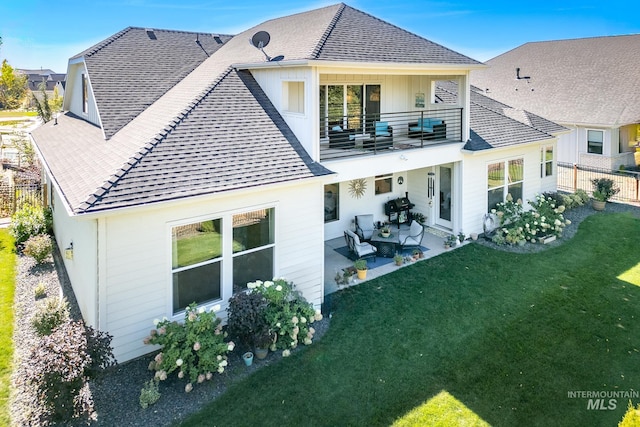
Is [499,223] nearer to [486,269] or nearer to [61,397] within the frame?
[486,269]

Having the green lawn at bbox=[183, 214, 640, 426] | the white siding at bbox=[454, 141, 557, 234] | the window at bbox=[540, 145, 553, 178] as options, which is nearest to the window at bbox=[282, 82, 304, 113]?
the green lawn at bbox=[183, 214, 640, 426]

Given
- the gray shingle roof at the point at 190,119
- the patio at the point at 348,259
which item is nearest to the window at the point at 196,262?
the gray shingle roof at the point at 190,119

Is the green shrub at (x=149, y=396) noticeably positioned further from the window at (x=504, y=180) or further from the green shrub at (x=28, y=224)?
the window at (x=504, y=180)

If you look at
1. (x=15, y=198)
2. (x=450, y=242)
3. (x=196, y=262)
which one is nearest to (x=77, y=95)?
(x=15, y=198)

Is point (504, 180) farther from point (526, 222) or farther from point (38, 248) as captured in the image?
point (38, 248)

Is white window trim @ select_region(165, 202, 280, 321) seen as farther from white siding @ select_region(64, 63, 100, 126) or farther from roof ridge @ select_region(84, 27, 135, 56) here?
roof ridge @ select_region(84, 27, 135, 56)
